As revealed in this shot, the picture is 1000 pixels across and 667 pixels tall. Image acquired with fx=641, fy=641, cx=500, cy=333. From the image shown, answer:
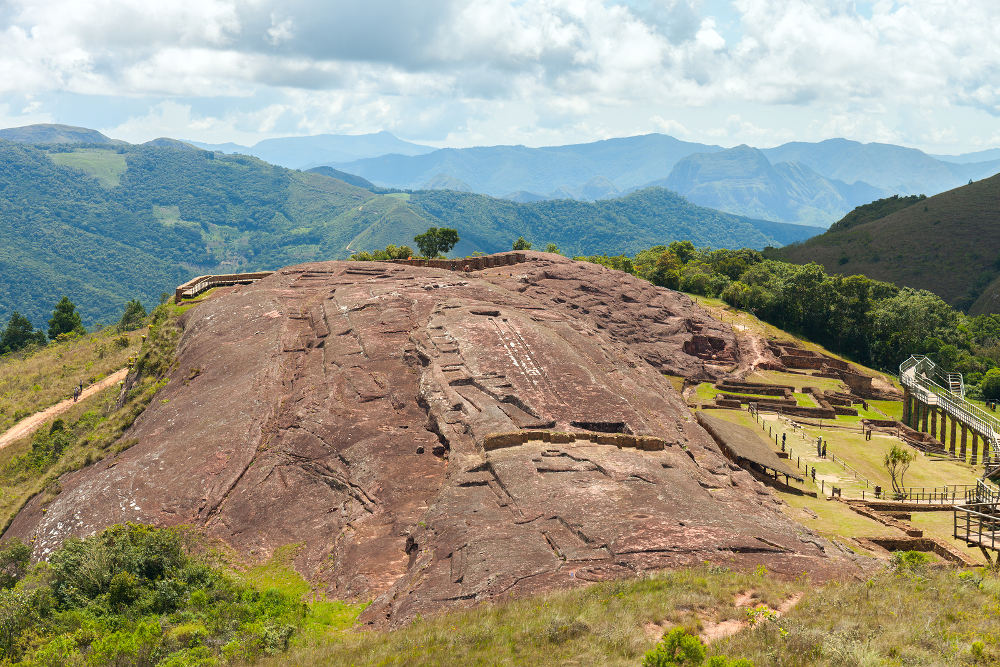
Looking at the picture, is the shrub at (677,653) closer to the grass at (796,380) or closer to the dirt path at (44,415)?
the dirt path at (44,415)

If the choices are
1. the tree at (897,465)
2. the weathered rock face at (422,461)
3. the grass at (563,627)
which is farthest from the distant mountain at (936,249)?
the grass at (563,627)

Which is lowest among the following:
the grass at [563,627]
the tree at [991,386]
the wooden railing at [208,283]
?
the tree at [991,386]

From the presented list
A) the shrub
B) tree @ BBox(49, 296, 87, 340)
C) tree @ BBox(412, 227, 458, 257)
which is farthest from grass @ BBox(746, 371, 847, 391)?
tree @ BBox(49, 296, 87, 340)

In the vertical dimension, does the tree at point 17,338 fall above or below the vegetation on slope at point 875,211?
below

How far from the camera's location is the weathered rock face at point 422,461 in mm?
18016

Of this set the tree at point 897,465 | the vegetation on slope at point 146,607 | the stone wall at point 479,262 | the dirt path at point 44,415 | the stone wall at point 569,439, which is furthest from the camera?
the stone wall at point 479,262

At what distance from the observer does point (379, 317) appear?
32938mm

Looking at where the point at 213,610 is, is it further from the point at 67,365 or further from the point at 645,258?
the point at 645,258

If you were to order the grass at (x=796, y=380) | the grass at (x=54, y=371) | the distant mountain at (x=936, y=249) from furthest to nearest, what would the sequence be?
the distant mountain at (x=936, y=249) → the grass at (x=796, y=380) → the grass at (x=54, y=371)

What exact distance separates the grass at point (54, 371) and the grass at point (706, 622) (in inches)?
1878

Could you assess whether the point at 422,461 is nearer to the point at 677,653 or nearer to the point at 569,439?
the point at 569,439

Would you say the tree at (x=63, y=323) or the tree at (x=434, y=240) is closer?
the tree at (x=434, y=240)

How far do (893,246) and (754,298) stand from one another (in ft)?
263

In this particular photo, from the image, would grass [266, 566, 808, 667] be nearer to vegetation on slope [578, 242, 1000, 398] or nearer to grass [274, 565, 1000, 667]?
grass [274, 565, 1000, 667]
